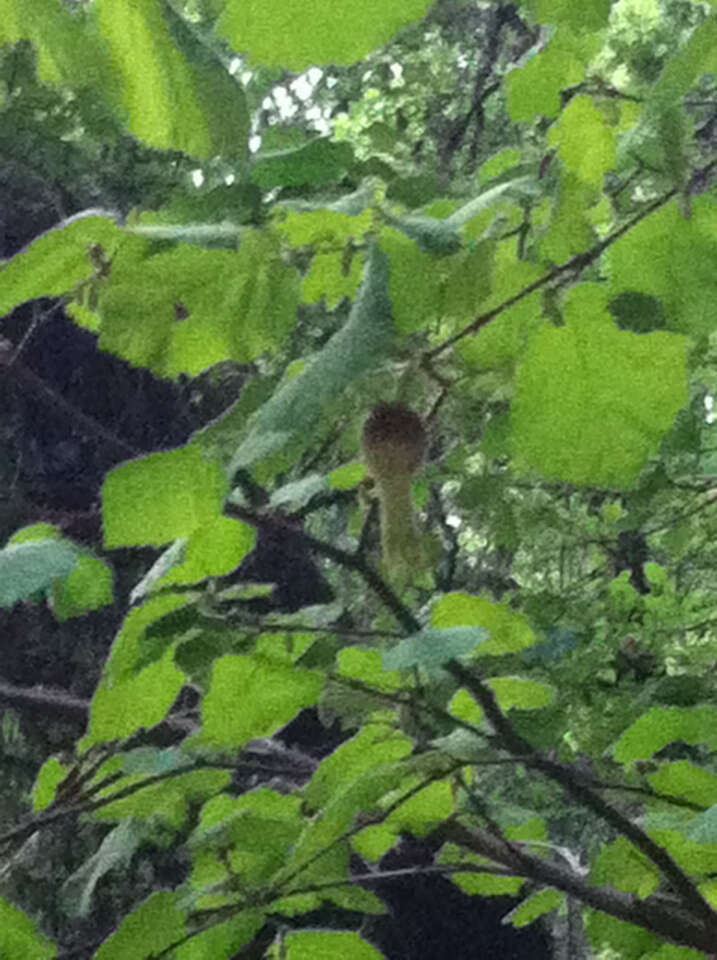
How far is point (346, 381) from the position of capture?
393 millimetres

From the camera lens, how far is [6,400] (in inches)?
87.6

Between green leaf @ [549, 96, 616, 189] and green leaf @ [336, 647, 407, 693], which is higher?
green leaf @ [549, 96, 616, 189]

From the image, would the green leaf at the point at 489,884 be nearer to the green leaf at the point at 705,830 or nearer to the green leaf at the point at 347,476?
the green leaf at the point at 705,830

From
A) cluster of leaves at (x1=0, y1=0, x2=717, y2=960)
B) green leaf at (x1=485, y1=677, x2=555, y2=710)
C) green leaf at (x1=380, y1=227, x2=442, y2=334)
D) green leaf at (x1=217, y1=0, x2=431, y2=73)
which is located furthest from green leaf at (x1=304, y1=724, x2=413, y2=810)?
green leaf at (x1=217, y1=0, x2=431, y2=73)

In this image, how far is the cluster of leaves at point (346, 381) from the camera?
414 millimetres

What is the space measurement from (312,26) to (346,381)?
13 cm

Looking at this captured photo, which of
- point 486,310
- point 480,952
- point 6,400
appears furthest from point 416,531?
point 6,400

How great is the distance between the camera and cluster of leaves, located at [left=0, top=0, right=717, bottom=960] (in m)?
0.41

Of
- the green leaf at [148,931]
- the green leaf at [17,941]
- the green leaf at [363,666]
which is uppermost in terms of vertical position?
the green leaf at [363,666]

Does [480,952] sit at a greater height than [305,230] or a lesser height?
lesser

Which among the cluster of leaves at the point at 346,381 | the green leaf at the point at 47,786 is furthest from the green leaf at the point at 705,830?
the green leaf at the point at 47,786

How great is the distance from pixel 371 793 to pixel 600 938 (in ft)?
1.39

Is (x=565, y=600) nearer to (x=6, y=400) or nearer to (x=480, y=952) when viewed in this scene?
(x=480, y=952)

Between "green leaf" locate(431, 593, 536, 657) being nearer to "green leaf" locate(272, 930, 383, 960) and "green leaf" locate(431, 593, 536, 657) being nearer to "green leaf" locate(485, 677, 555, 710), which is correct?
"green leaf" locate(485, 677, 555, 710)
